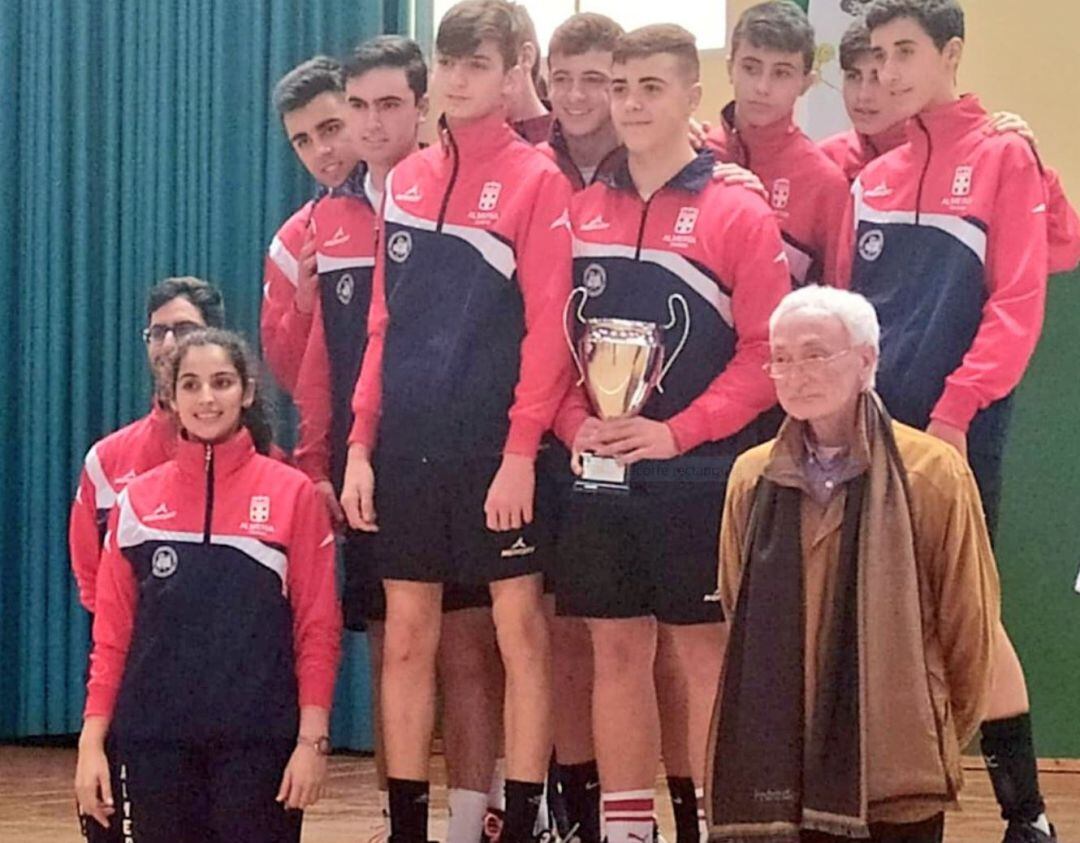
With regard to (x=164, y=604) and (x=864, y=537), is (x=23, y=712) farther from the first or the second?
(x=864, y=537)

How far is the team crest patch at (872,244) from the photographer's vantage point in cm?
313

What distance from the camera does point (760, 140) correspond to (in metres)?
3.38

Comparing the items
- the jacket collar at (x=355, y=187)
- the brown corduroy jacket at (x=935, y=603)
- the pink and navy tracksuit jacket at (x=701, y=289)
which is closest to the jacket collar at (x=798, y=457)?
the brown corduroy jacket at (x=935, y=603)

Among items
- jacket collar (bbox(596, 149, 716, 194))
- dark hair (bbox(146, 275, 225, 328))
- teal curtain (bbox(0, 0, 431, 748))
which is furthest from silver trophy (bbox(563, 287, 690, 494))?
teal curtain (bbox(0, 0, 431, 748))

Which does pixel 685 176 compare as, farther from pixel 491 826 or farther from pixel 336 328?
pixel 491 826

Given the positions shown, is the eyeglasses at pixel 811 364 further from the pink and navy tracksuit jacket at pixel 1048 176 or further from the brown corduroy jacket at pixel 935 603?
the pink and navy tracksuit jacket at pixel 1048 176

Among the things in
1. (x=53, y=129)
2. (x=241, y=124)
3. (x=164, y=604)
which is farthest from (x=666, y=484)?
(x=53, y=129)

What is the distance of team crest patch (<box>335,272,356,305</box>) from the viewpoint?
3.45 m

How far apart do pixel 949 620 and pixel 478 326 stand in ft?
3.50

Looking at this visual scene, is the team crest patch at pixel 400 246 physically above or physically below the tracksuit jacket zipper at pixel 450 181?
below

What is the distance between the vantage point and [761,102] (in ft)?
10.9

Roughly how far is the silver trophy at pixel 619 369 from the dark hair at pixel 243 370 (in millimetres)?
637

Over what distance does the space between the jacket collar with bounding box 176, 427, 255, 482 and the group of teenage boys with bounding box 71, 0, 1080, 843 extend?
22 cm

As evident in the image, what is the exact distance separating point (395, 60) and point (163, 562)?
1124mm
